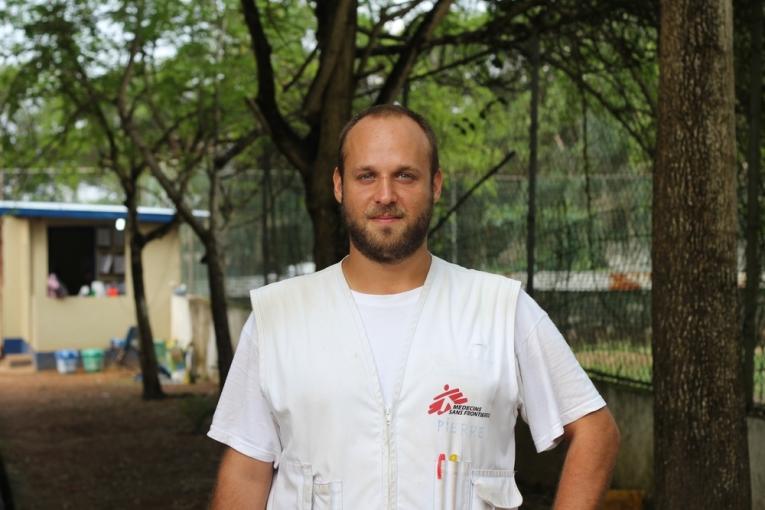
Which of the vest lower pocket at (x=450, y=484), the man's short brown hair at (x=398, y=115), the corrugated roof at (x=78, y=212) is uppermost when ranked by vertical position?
the corrugated roof at (x=78, y=212)

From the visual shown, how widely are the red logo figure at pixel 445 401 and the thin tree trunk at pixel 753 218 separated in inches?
179

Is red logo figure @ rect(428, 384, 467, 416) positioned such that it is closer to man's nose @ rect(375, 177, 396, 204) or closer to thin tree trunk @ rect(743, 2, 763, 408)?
man's nose @ rect(375, 177, 396, 204)

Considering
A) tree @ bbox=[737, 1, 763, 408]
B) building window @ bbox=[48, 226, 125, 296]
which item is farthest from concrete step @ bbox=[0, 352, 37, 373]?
tree @ bbox=[737, 1, 763, 408]

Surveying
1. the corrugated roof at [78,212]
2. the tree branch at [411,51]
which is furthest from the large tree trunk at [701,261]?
the corrugated roof at [78,212]

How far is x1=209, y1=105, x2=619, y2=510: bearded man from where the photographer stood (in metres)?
2.57

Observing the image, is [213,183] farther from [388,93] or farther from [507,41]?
[388,93]

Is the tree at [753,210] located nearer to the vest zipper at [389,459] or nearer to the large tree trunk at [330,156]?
the large tree trunk at [330,156]

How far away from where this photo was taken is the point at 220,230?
721 inches

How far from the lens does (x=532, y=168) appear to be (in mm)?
9016

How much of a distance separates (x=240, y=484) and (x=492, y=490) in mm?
581

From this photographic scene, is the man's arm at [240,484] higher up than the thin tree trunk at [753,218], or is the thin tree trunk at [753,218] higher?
the thin tree trunk at [753,218]

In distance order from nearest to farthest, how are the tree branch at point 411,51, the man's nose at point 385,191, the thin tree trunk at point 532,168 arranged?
the man's nose at point 385,191
the tree branch at point 411,51
the thin tree trunk at point 532,168

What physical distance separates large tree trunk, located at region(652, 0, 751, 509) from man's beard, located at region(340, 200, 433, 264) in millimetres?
2366

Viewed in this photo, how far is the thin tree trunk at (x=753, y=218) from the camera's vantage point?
22.1 ft
